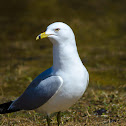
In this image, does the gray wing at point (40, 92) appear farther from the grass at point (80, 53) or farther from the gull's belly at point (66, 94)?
the grass at point (80, 53)

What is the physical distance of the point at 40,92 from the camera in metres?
4.14

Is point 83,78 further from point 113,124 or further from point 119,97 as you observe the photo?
point 119,97

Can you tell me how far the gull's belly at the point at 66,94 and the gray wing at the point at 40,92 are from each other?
0.19 feet

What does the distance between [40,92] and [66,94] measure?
0.34 meters

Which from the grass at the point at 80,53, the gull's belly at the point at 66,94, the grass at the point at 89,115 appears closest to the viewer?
the gull's belly at the point at 66,94

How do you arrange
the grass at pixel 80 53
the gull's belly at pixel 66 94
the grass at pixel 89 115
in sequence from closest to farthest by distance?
the gull's belly at pixel 66 94, the grass at pixel 89 115, the grass at pixel 80 53

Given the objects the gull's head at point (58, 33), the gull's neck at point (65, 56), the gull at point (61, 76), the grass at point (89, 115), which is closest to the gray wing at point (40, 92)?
the gull at point (61, 76)

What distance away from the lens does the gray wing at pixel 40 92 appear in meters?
4.00

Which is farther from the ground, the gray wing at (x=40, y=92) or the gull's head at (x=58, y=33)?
the gull's head at (x=58, y=33)

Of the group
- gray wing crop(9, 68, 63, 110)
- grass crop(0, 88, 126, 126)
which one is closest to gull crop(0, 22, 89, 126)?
gray wing crop(9, 68, 63, 110)

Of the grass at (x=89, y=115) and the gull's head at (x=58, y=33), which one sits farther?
the grass at (x=89, y=115)

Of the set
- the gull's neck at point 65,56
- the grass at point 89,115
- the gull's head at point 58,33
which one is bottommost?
the grass at point 89,115

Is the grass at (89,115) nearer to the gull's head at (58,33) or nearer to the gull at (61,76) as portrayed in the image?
the gull at (61,76)

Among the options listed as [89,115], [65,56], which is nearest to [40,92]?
[65,56]
